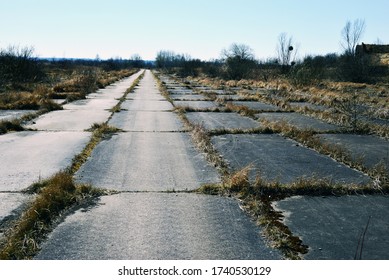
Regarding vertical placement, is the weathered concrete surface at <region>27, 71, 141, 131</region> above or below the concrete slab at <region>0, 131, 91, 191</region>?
above

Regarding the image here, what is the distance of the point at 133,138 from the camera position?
24.1 ft

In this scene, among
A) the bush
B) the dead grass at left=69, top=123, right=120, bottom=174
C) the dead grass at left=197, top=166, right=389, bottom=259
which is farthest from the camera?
the bush

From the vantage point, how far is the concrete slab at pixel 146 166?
14.6 ft

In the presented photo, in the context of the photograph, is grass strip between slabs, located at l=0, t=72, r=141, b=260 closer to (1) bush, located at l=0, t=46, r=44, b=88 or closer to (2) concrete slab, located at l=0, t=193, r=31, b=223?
(2) concrete slab, located at l=0, t=193, r=31, b=223

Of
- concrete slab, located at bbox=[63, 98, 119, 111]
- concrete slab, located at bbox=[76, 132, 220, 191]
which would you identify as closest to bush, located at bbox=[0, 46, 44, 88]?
concrete slab, located at bbox=[63, 98, 119, 111]

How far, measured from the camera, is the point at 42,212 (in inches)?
134

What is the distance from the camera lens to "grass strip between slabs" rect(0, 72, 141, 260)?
278 centimetres

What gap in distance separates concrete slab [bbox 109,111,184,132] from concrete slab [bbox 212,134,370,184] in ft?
5.53

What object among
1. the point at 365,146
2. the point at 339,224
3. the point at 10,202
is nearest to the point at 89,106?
the point at 365,146

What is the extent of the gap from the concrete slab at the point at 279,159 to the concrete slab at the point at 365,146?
67 centimetres

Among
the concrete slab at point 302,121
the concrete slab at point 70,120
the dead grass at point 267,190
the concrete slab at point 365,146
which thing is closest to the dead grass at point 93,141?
the concrete slab at point 70,120

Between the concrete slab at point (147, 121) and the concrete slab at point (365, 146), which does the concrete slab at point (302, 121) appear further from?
the concrete slab at point (147, 121)
